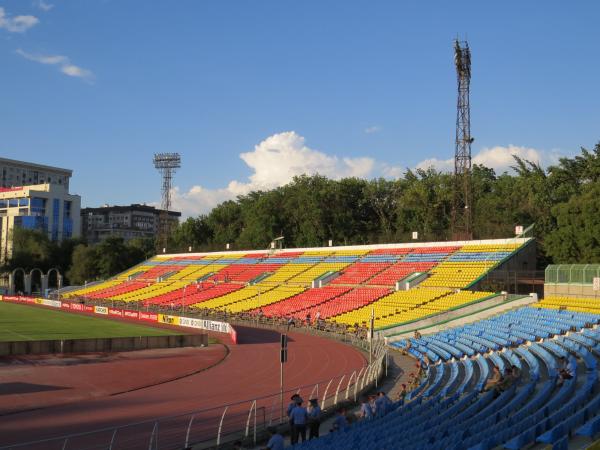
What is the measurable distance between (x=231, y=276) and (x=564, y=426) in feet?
221

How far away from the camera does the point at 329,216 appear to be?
9850 centimetres

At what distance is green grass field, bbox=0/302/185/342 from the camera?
41.8 m

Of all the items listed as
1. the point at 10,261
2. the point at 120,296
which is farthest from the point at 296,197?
the point at 10,261

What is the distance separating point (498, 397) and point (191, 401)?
1214cm

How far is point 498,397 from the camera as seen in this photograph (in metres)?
17.5

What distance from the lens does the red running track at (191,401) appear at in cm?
1822

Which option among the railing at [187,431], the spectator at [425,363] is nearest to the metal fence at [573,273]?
the spectator at [425,363]

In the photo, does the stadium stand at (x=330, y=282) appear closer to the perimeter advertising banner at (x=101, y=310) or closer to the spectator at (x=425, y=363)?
the perimeter advertising banner at (x=101, y=310)

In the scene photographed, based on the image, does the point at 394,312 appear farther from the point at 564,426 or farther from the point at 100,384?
the point at 564,426

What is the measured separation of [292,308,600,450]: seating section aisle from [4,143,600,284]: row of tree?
3577cm

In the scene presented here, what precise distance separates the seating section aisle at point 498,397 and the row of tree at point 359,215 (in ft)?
117

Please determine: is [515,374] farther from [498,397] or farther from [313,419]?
[313,419]

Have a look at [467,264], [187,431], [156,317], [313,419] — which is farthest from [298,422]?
[156,317]

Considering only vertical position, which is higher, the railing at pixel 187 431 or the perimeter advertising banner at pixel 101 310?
the railing at pixel 187 431
